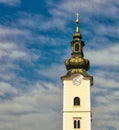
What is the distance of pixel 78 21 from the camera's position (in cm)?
7731

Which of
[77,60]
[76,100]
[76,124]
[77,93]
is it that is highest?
[77,60]

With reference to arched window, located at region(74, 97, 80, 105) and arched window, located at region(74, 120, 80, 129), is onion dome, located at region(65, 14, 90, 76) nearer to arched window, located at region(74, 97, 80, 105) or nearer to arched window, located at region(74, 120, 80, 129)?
arched window, located at region(74, 97, 80, 105)

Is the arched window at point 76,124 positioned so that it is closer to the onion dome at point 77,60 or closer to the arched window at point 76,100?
the arched window at point 76,100

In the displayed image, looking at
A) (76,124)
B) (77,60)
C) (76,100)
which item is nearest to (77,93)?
(76,100)

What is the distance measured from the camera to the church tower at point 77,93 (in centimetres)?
7119

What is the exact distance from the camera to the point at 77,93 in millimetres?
72500

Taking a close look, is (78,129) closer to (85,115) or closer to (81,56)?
(85,115)

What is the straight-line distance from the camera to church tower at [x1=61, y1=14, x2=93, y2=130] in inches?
2803

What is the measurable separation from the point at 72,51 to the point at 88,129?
10.5 metres

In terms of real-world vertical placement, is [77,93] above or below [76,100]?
above

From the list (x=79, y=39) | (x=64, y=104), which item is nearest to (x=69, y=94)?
(x=64, y=104)

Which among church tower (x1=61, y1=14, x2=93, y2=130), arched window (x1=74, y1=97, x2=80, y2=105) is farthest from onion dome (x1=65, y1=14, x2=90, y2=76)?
arched window (x1=74, y1=97, x2=80, y2=105)

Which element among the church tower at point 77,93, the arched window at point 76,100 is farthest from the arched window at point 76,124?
the arched window at point 76,100

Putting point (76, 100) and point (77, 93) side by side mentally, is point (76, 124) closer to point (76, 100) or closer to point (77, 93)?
point (76, 100)
